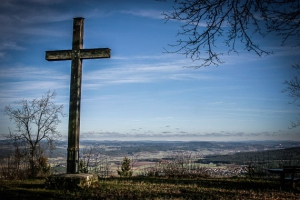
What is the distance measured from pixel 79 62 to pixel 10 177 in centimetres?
574

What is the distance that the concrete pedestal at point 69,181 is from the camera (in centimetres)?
764

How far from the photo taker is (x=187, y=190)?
8.04 metres

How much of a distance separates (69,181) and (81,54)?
394 centimetres

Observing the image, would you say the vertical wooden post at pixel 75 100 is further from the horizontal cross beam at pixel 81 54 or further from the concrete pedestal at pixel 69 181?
the concrete pedestal at pixel 69 181

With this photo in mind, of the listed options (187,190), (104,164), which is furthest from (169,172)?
(187,190)

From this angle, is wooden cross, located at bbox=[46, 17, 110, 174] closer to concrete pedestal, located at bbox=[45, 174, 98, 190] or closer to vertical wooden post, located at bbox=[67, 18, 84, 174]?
vertical wooden post, located at bbox=[67, 18, 84, 174]

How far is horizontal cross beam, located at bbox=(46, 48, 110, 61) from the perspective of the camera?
8.67m

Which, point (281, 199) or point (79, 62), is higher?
point (79, 62)

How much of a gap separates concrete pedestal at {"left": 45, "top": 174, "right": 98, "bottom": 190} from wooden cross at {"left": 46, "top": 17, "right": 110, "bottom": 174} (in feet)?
1.77

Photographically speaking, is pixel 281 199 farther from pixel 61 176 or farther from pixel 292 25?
pixel 61 176

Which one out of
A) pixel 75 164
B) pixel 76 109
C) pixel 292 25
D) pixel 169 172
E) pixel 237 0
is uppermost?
pixel 237 0

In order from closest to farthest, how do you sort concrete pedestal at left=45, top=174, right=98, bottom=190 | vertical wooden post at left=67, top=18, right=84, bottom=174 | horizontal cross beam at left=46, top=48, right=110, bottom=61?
concrete pedestal at left=45, top=174, right=98, bottom=190 < vertical wooden post at left=67, top=18, right=84, bottom=174 < horizontal cross beam at left=46, top=48, right=110, bottom=61

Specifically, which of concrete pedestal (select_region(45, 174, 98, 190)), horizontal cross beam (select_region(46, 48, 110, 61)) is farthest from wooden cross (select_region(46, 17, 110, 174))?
concrete pedestal (select_region(45, 174, 98, 190))

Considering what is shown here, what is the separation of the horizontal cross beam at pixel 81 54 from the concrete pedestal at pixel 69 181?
12.2 feet
